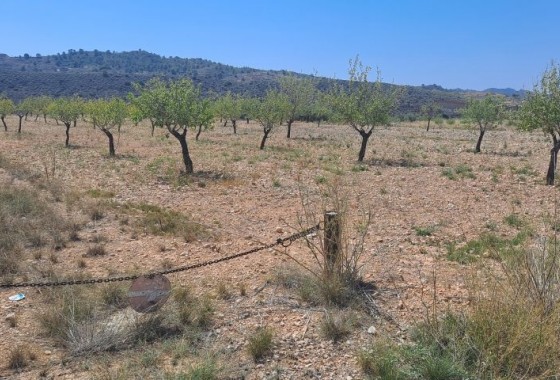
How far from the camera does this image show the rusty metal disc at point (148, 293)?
17.0 feet

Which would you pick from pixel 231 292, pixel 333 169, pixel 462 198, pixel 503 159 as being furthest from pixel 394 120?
pixel 231 292

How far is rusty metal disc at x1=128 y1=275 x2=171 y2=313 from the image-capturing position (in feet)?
17.0

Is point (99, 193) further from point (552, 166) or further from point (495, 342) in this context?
point (552, 166)

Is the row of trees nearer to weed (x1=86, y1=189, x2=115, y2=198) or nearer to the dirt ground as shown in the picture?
the dirt ground

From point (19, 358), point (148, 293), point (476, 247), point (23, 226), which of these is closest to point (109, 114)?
point (23, 226)

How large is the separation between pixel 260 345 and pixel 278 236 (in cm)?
482

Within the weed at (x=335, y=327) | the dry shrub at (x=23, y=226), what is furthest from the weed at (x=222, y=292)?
the dry shrub at (x=23, y=226)

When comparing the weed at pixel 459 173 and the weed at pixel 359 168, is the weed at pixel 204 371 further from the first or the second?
the weed at pixel 359 168

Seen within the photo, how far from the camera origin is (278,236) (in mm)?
9492

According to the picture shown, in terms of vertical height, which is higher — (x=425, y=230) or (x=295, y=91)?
(x=295, y=91)

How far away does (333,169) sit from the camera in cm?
1859

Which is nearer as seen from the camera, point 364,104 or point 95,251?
point 95,251

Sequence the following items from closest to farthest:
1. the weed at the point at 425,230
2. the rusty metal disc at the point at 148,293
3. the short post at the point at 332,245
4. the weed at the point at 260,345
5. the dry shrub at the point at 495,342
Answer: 1. the dry shrub at the point at 495,342
2. the weed at the point at 260,345
3. the rusty metal disc at the point at 148,293
4. the short post at the point at 332,245
5. the weed at the point at 425,230

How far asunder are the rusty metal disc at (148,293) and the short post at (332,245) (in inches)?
77.4
